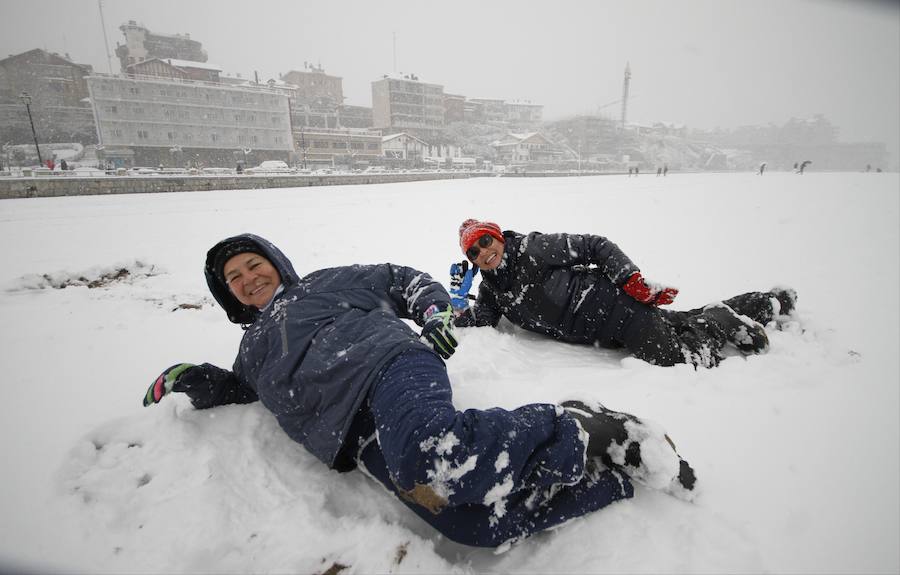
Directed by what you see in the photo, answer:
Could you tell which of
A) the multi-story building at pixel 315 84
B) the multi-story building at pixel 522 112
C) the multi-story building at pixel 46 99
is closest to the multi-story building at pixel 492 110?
the multi-story building at pixel 522 112

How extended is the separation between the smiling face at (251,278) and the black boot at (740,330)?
336 centimetres

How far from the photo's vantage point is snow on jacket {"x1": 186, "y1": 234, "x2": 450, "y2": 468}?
1799 mm

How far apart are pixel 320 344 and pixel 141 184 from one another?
71.2 ft

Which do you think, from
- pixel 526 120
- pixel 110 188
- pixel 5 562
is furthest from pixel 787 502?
pixel 526 120

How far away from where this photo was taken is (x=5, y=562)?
1.54m

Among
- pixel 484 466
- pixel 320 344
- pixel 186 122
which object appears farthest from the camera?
pixel 186 122

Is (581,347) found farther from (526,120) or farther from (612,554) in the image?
(526,120)

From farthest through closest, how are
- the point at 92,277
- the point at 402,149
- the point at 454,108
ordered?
the point at 454,108, the point at 402,149, the point at 92,277

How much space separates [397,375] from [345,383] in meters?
0.26

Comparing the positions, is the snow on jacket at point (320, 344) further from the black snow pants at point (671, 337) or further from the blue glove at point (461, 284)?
the black snow pants at point (671, 337)

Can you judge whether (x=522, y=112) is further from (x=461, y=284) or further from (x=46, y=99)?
(x=461, y=284)

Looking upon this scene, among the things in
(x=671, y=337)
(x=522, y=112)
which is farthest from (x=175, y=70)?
(x=522, y=112)

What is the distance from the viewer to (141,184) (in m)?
17.9

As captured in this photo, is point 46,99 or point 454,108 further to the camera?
point 454,108
